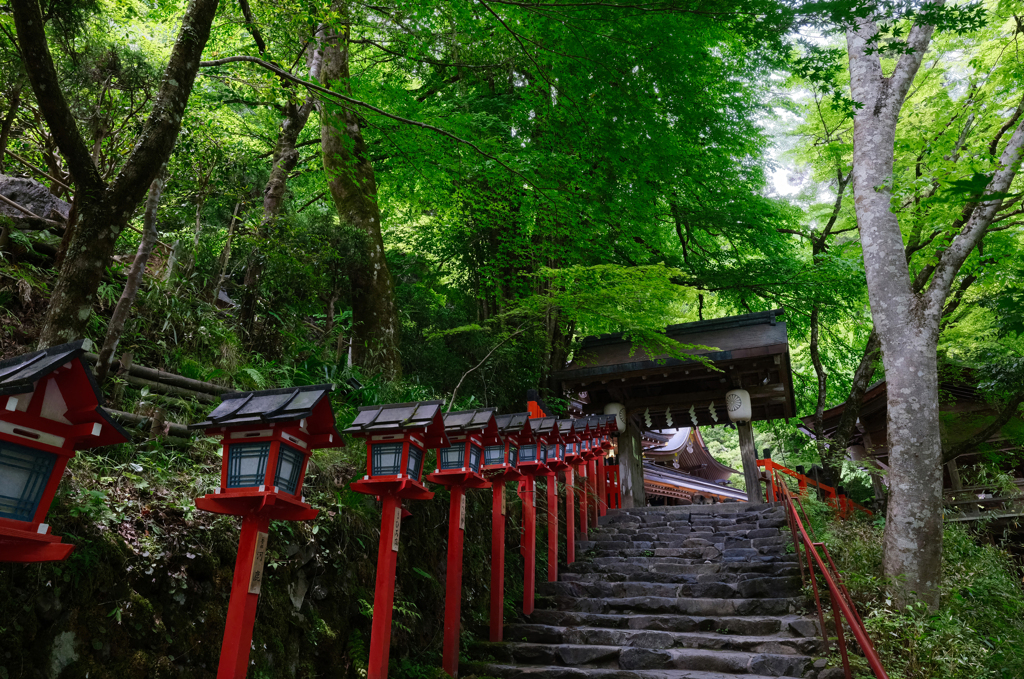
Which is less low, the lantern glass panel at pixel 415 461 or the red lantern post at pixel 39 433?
the lantern glass panel at pixel 415 461

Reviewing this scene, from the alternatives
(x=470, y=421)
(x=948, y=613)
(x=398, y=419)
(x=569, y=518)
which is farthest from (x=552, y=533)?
(x=398, y=419)

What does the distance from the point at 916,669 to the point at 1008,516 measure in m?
9.05

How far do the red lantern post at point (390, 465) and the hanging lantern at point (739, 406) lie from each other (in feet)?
32.1

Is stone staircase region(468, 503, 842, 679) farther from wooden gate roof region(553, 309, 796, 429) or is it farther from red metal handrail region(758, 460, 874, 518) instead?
wooden gate roof region(553, 309, 796, 429)

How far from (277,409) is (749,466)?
11486 mm

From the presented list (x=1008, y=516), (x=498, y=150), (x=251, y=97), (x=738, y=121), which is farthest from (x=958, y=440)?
(x=251, y=97)

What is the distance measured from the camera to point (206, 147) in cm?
732

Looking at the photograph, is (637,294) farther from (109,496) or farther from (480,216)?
(109,496)

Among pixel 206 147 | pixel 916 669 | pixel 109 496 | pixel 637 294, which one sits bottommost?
pixel 916 669

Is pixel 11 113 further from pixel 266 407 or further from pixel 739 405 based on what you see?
pixel 739 405

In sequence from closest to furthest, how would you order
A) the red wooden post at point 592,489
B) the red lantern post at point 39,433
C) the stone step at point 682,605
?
the red lantern post at point 39,433 → the stone step at point 682,605 → the red wooden post at point 592,489

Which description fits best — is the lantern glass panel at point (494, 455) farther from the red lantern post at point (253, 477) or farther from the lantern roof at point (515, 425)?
the red lantern post at point (253, 477)

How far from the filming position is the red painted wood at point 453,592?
5125mm

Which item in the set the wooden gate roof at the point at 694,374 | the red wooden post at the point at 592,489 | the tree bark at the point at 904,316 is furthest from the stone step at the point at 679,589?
the wooden gate roof at the point at 694,374
